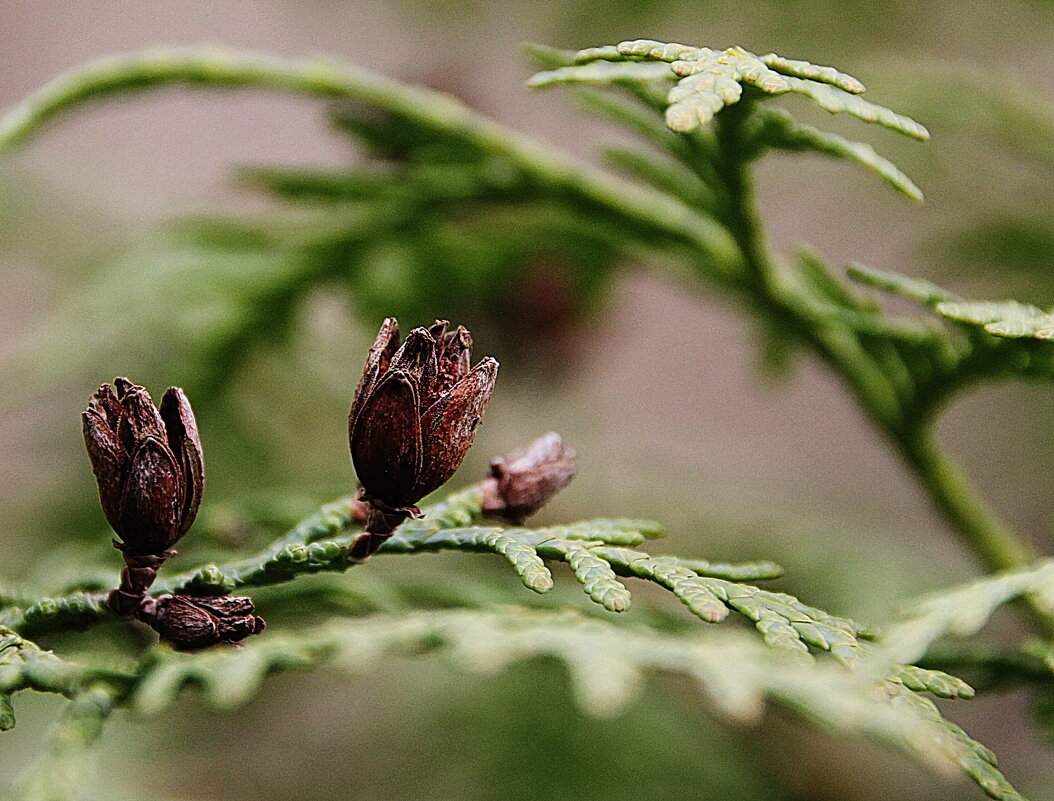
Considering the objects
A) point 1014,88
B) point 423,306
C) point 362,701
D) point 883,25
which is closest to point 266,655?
point 423,306

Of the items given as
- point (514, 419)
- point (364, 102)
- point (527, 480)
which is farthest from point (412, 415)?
point (514, 419)

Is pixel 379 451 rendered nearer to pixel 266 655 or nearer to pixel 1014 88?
pixel 266 655

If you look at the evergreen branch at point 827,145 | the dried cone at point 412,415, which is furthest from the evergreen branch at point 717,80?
the dried cone at point 412,415

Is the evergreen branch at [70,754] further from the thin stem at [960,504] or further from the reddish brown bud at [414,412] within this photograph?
the thin stem at [960,504]

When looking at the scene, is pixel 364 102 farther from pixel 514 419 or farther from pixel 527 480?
pixel 514 419

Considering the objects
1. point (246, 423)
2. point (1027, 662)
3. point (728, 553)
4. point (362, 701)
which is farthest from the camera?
point (362, 701)
